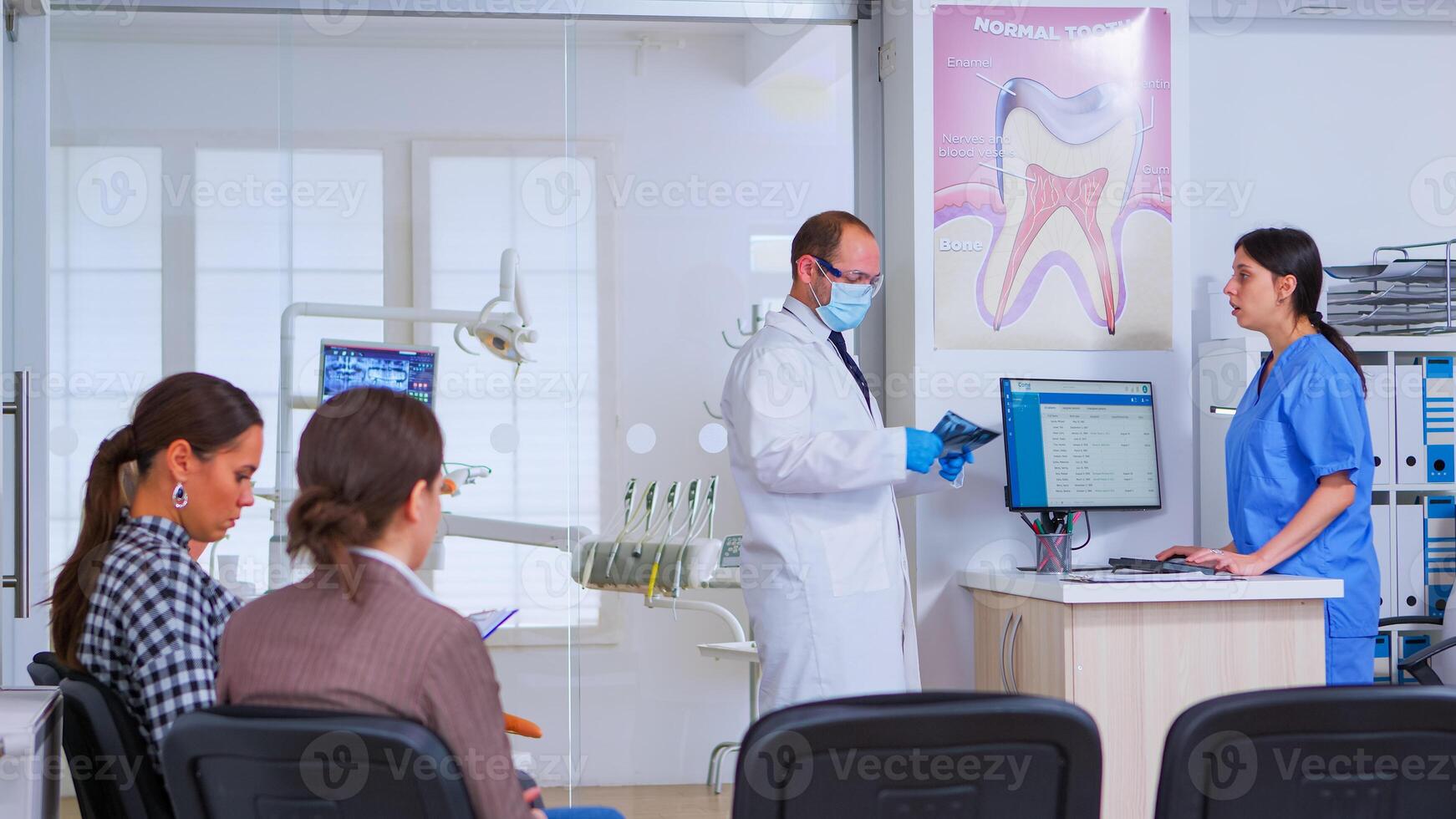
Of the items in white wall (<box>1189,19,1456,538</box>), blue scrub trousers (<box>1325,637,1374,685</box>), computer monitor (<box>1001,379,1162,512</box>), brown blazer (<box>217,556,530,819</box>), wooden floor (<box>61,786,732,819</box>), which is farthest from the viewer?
white wall (<box>1189,19,1456,538</box>)

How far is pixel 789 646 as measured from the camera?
2.48 metres

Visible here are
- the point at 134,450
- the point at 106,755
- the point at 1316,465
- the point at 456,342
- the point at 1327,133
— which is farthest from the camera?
the point at 1327,133

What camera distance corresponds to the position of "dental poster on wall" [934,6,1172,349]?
318cm

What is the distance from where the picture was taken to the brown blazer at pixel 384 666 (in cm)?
128

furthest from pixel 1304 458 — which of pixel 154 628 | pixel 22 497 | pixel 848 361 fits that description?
pixel 22 497

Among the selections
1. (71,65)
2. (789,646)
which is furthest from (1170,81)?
(71,65)

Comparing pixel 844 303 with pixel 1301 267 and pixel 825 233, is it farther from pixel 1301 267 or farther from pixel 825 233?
pixel 1301 267

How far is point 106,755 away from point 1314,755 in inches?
53.3

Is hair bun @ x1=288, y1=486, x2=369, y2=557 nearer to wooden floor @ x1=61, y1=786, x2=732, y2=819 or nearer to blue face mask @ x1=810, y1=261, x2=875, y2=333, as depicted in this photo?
blue face mask @ x1=810, y1=261, x2=875, y2=333

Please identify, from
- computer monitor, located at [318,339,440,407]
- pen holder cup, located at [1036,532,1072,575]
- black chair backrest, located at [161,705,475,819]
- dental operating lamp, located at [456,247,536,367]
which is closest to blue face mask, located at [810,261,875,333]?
pen holder cup, located at [1036,532,1072,575]

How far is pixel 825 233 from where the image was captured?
2.63 metres

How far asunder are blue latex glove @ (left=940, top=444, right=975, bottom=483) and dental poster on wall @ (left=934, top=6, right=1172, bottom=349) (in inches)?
24.9

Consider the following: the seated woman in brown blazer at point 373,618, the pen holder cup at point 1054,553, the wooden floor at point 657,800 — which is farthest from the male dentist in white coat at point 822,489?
the seated woman in brown blazer at point 373,618

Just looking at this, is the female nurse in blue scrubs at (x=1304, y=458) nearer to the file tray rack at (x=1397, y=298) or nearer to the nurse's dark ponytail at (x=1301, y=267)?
the nurse's dark ponytail at (x=1301, y=267)
